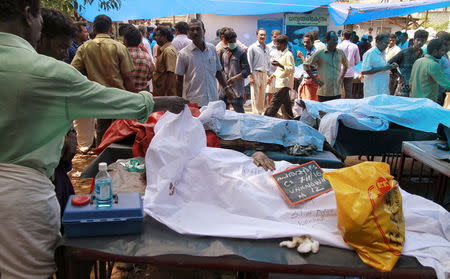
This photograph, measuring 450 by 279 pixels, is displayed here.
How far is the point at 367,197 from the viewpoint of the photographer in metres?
1.72

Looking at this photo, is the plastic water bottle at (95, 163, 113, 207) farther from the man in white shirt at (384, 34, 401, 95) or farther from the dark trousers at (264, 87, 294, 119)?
the man in white shirt at (384, 34, 401, 95)

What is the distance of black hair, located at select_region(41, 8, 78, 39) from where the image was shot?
2.05 m

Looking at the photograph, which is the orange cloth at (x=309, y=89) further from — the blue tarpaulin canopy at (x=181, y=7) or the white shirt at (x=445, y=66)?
the blue tarpaulin canopy at (x=181, y=7)

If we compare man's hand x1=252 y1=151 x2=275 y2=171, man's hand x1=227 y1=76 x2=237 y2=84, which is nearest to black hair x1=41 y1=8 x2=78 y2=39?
man's hand x1=252 y1=151 x2=275 y2=171

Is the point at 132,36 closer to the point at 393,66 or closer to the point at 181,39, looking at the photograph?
the point at 181,39

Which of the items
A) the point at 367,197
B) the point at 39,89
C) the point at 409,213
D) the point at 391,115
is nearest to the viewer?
the point at 39,89

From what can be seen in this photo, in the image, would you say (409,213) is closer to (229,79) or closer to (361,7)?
(229,79)

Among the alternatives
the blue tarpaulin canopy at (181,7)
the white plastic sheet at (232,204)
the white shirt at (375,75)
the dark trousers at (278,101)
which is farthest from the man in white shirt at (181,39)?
the white plastic sheet at (232,204)

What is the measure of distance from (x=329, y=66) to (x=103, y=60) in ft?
11.6

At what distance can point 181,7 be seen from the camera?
8.39 m

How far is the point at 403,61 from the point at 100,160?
210 inches

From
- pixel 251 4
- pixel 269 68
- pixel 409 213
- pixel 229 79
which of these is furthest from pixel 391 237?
pixel 251 4

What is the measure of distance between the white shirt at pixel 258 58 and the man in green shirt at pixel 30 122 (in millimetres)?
6149

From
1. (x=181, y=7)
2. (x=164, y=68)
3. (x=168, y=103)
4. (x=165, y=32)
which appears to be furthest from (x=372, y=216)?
(x=181, y=7)
